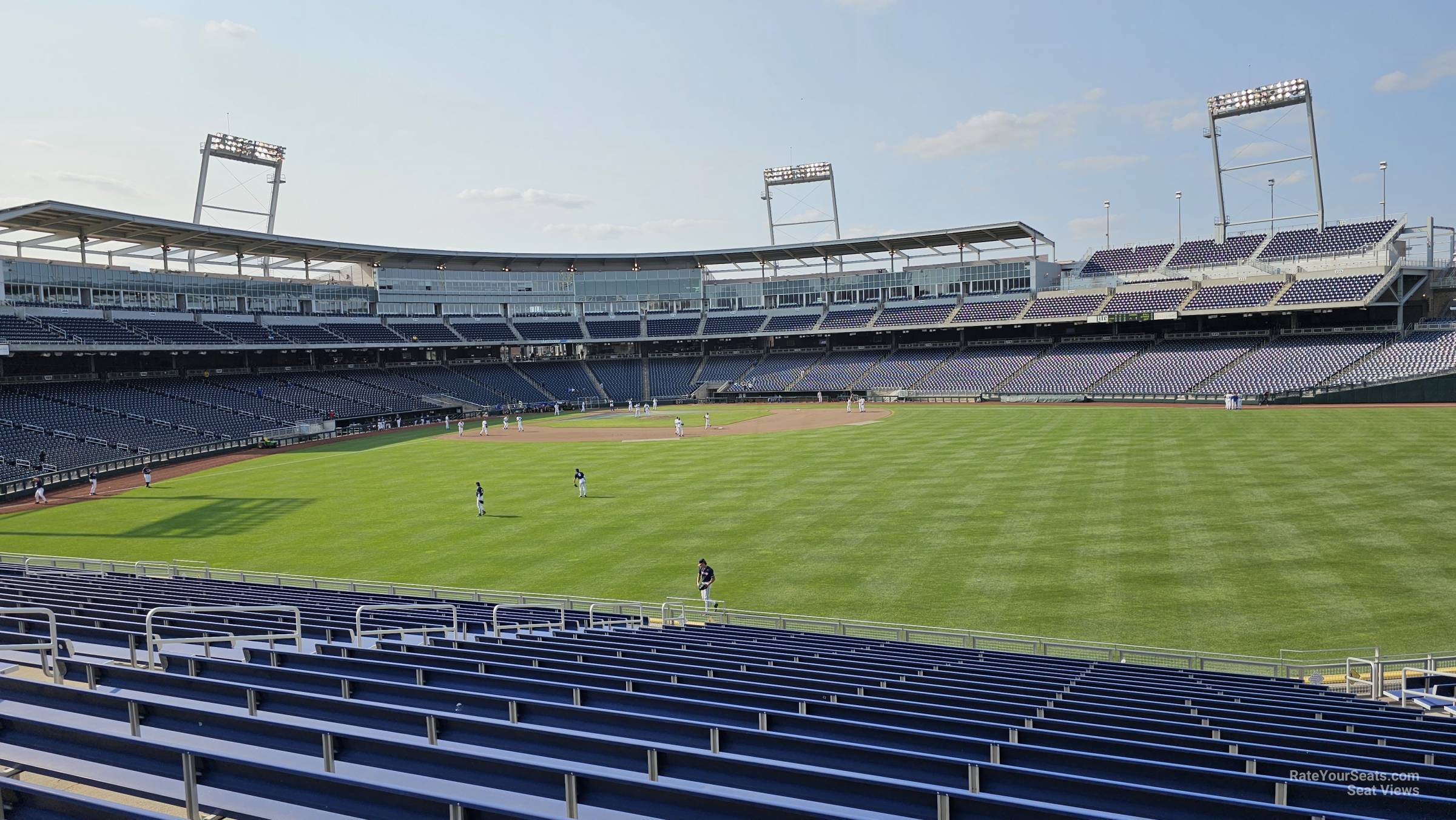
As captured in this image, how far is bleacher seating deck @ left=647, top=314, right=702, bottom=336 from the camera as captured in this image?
326 ft

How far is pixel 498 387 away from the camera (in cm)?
8981

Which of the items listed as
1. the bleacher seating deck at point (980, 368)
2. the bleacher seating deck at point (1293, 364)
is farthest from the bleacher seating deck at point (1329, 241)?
the bleacher seating deck at point (980, 368)

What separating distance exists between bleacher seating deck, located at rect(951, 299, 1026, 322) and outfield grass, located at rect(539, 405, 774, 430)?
21.6 m

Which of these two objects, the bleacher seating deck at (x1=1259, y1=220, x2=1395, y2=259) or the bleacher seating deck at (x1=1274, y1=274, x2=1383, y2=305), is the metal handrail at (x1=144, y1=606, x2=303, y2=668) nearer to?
the bleacher seating deck at (x1=1274, y1=274, x2=1383, y2=305)

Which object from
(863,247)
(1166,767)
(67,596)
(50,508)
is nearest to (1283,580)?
(1166,767)

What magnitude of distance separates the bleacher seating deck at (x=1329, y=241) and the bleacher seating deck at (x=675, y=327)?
2348 inches

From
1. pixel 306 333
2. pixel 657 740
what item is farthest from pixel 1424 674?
pixel 306 333

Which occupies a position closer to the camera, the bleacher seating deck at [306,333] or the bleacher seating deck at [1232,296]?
the bleacher seating deck at [1232,296]

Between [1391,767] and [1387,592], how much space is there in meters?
16.2

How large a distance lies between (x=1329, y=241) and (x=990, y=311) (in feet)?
99.0

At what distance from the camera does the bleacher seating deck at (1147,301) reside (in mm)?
75688

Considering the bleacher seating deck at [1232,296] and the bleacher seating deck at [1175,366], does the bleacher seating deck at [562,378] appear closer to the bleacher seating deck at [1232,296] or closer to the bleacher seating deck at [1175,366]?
the bleacher seating deck at [1175,366]

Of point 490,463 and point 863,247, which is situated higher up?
point 863,247

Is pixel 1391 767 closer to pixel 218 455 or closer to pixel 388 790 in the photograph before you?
pixel 388 790
